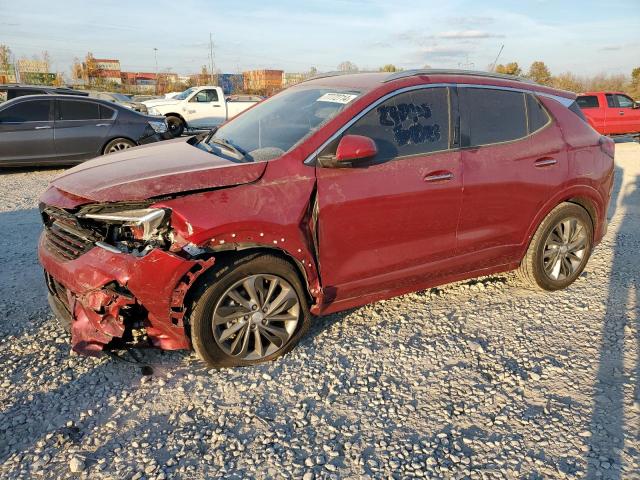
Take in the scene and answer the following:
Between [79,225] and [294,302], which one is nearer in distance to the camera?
[79,225]

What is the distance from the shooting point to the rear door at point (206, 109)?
1806cm

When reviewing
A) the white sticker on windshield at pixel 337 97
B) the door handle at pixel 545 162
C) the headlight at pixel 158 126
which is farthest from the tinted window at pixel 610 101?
the white sticker on windshield at pixel 337 97

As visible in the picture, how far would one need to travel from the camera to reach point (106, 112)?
10.6 meters

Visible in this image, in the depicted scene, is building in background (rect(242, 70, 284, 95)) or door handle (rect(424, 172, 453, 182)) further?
building in background (rect(242, 70, 284, 95))

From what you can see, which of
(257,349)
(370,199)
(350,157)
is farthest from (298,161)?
(257,349)

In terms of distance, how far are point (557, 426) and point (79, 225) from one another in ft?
9.79

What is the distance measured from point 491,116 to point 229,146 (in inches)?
81.4

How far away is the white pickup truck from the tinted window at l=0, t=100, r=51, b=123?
739cm

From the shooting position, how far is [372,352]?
3559 mm

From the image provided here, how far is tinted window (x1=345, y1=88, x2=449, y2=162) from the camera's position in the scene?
3.53m

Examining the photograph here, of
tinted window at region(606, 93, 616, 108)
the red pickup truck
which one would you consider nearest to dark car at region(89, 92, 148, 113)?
the red pickup truck

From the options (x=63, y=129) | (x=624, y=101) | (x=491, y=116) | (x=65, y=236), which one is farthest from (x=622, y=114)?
(x=65, y=236)

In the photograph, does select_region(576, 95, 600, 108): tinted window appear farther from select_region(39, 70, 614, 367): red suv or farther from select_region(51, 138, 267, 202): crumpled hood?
select_region(51, 138, 267, 202): crumpled hood

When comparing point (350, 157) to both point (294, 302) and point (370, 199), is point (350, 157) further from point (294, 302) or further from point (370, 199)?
point (294, 302)
